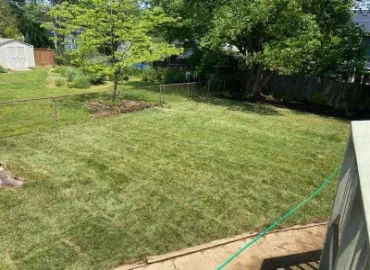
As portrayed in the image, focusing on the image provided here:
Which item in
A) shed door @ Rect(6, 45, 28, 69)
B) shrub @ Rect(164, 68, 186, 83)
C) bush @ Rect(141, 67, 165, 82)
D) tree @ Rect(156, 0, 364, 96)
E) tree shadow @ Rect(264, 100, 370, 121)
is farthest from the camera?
A: shed door @ Rect(6, 45, 28, 69)

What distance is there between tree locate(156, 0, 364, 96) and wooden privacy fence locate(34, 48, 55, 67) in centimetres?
1759

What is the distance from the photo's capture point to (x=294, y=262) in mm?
4047

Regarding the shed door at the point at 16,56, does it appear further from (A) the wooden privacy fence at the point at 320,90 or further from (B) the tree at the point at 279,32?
(A) the wooden privacy fence at the point at 320,90

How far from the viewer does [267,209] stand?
5.34m

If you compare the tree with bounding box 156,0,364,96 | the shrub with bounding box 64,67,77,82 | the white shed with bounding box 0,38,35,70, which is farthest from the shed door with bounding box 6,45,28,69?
the tree with bounding box 156,0,364,96

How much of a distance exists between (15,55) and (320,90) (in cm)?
2338

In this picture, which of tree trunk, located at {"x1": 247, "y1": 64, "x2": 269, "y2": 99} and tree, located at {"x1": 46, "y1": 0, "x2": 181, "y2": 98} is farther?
tree trunk, located at {"x1": 247, "y1": 64, "x2": 269, "y2": 99}

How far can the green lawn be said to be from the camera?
4328 mm

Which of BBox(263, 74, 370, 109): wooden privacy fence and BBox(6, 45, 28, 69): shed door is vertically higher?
BBox(6, 45, 28, 69): shed door

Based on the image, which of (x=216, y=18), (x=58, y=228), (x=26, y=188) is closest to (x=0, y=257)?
(x=58, y=228)

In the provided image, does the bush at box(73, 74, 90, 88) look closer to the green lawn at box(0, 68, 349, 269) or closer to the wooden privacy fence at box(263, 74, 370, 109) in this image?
the green lawn at box(0, 68, 349, 269)

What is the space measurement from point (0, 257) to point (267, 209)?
4120 millimetres

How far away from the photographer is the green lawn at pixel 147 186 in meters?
4.33

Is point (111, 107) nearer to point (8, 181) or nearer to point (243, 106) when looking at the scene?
point (243, 106)
